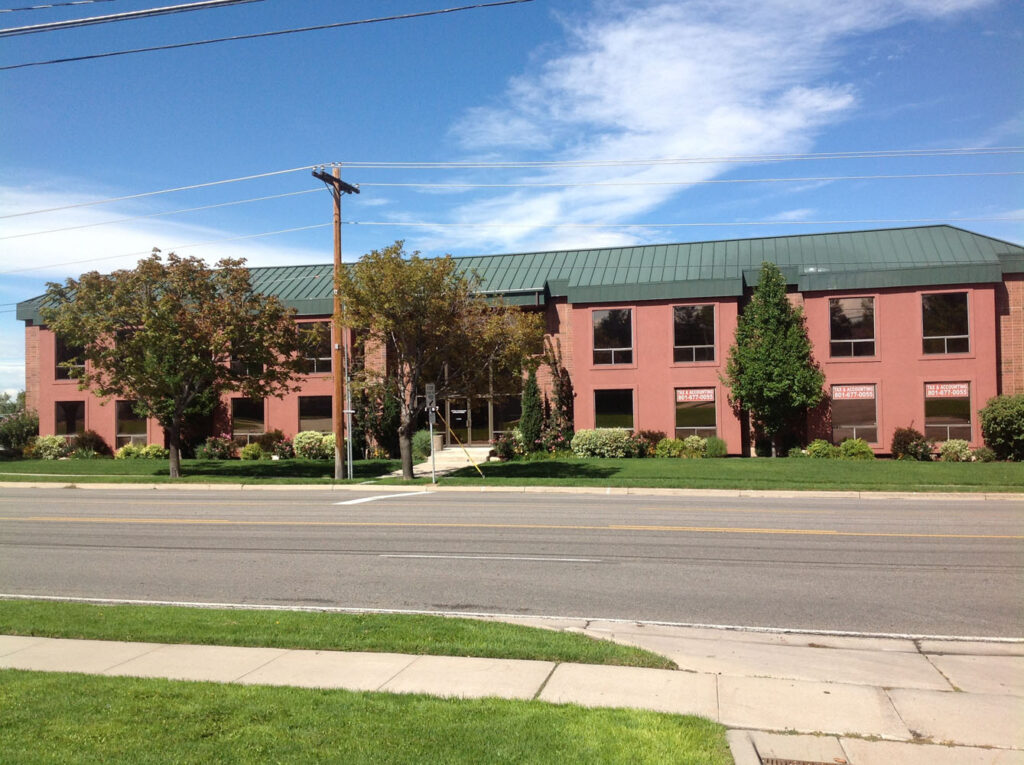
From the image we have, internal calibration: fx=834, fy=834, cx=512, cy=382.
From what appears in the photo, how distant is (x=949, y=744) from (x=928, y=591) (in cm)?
486

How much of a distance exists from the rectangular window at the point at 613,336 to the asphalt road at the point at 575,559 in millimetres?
15058

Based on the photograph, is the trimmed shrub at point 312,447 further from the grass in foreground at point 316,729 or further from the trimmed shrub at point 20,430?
the grass in foreground at point 316,729

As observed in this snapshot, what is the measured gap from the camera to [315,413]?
119 feet

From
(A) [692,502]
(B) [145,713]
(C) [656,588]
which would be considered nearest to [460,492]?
(A) [692,502]

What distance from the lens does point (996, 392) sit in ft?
98.7

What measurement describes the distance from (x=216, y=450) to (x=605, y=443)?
16380 millimetres

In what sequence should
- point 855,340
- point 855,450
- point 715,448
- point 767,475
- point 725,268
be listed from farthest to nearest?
1. point 725,268
2. point 855,340
3. point 715,448
4. point 855,450
5. point 767,475

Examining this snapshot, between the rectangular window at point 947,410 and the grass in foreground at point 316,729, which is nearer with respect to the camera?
the grass in foreground at point 316,729

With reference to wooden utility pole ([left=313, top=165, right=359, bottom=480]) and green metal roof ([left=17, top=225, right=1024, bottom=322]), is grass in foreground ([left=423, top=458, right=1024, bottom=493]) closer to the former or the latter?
wooden utility pole ([left=313, top=165, right=359, bottom=480])

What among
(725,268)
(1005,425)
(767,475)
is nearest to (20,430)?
(725,268)

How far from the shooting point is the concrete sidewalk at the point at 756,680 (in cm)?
520

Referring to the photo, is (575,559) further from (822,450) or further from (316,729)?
(822,450)

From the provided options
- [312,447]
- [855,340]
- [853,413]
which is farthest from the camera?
[312,447]

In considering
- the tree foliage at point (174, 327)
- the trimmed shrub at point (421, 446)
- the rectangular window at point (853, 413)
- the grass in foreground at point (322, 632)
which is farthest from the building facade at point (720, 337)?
the grass in foreground at point (322, 632)
